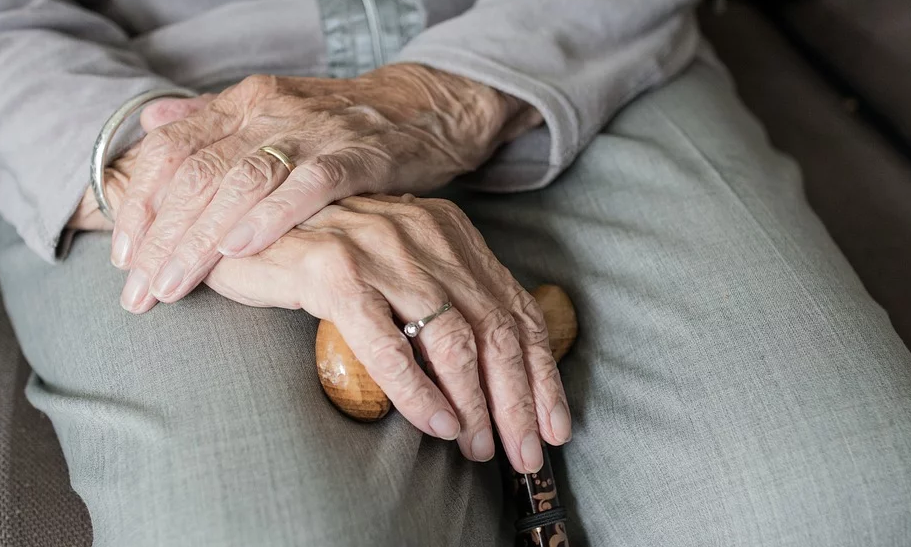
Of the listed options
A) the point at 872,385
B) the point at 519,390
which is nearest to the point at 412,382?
the point at 519,390

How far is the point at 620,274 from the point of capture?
0.78 m

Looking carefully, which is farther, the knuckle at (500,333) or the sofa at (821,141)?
the sofa at (821,141)

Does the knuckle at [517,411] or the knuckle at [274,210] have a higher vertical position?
the knuckle at [274,210]

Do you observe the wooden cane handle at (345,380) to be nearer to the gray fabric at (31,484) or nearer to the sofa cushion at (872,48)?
the gray fabric at (31,484)

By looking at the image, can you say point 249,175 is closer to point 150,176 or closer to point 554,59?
point 150,176

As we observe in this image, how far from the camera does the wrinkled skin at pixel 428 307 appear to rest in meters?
0.60

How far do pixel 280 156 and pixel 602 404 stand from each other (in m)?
0.39

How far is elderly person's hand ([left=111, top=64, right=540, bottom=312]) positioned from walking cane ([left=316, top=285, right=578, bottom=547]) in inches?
4.7

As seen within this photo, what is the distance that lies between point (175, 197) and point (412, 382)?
0.90ft

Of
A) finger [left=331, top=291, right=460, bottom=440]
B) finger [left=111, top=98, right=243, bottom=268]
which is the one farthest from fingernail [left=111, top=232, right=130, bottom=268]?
finger [left=331, top=291, right=460, bottom=440]

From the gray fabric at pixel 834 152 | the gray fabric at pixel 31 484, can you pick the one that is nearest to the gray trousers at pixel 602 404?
the gray fabric at pixel 31 484

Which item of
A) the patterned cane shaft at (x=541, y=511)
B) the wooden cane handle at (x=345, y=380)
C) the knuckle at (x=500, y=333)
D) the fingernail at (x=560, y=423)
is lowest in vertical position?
the patterned cane shaft at (x=541, y=511)

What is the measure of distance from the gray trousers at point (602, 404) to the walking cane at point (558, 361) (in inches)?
0.8

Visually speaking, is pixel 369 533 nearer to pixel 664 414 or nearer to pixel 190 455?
pixel 190 455
